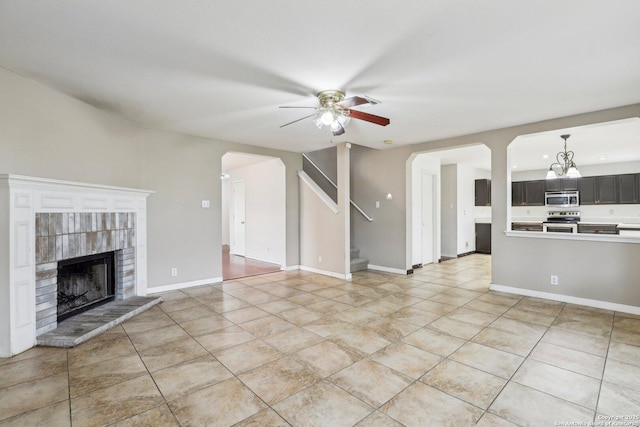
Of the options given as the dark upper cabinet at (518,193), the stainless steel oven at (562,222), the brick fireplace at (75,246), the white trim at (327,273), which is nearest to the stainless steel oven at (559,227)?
the stainless steel oven at (562,222)

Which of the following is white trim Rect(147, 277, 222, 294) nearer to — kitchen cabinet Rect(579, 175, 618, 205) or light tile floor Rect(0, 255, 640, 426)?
light tile floor Rect(0, 255, 640, 426)

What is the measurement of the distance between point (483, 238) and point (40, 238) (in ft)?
29.5

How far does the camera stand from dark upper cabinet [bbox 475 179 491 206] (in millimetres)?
8492

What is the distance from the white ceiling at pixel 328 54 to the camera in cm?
189

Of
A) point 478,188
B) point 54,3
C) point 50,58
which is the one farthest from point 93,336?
point 478,188

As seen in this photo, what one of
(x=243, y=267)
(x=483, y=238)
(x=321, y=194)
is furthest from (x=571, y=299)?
(x=243, y=267)

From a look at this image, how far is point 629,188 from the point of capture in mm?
6836

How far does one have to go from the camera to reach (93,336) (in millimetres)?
3049

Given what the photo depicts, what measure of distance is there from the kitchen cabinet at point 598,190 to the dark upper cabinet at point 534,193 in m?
0.80

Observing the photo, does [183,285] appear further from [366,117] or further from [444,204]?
[444,204]

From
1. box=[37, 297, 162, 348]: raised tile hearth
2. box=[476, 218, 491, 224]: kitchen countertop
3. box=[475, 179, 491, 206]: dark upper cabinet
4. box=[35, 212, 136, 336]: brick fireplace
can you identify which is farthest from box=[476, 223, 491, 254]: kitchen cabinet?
box=[35, 212, 136, 336]: brick fireplace

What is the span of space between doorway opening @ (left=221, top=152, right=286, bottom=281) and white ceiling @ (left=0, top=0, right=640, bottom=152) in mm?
2760

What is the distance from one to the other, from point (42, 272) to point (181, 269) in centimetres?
199

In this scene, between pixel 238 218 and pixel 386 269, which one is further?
pixel 238 218
